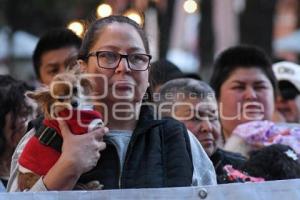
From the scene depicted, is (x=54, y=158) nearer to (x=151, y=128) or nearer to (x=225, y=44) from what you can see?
(x=151, y=128)

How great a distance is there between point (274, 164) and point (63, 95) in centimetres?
150

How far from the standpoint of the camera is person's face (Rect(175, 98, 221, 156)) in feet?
17.1

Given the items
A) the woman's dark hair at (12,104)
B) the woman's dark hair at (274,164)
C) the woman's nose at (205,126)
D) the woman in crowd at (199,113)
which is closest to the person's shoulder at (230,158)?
the woman in crowd at (199,113)

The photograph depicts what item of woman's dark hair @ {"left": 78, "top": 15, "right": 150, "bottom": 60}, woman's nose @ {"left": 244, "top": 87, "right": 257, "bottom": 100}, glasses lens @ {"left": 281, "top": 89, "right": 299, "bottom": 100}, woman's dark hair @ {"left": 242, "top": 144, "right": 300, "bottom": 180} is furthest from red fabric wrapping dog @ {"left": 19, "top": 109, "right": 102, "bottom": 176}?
glasses lens @ {"left": 281, "top": 89, "right": 299, "bottom": 100}

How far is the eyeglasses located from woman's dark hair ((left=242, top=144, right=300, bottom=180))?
1199 mm

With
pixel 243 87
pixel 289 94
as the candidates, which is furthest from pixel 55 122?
pixel 289 94

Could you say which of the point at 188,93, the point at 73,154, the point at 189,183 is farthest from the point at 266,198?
the point at 188,93

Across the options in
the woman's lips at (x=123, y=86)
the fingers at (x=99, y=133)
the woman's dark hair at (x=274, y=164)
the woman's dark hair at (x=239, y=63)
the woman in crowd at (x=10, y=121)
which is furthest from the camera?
the woman's dark hair at (x=239, y=63)

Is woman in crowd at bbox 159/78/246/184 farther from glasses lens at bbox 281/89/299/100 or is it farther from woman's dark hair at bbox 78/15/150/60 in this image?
glasses lens at bbox 281/89/299/100

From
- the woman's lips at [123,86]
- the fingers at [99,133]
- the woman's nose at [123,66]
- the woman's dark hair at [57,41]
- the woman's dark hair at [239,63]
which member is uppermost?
the woman's dark hair at [57,41]

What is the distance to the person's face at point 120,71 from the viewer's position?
376 cm

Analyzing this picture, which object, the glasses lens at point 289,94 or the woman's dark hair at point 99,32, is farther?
the glasses lens at point 289,94

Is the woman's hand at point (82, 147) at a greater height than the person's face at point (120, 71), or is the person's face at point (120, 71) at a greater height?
the person's face at point (120, 71)

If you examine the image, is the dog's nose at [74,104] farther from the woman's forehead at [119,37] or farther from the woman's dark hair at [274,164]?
the woman's dark hair at [274,164]
